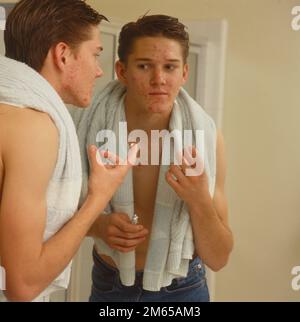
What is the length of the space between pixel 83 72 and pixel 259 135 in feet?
1.34

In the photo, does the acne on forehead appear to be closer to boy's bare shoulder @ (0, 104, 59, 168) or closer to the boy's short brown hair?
the boy's short brown hair

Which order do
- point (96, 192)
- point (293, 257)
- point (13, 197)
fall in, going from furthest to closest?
point (293, 257), point (96, 192), point (13, 197)

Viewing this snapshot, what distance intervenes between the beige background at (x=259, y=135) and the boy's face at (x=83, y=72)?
0.09 metres

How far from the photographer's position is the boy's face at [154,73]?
94 centimetres

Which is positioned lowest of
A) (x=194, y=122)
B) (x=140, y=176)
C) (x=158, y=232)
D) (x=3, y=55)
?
(x=158, y=232)

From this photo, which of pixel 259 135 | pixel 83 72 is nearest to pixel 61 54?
pixel 83 72

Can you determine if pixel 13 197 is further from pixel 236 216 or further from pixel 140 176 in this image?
pixel 236 216

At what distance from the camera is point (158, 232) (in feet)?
3.15

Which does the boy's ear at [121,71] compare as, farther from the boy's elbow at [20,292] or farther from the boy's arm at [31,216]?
the boy's elbow at [20,292]

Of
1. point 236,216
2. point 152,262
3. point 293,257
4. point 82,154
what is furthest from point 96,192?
point 293,257

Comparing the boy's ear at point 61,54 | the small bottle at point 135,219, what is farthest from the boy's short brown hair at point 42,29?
the small bottle at point 135,219

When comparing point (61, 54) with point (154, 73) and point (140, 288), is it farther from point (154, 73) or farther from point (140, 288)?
point (140, 288)

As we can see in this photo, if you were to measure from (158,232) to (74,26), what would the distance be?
47 centimetres

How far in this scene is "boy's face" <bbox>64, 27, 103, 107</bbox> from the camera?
926 mm
